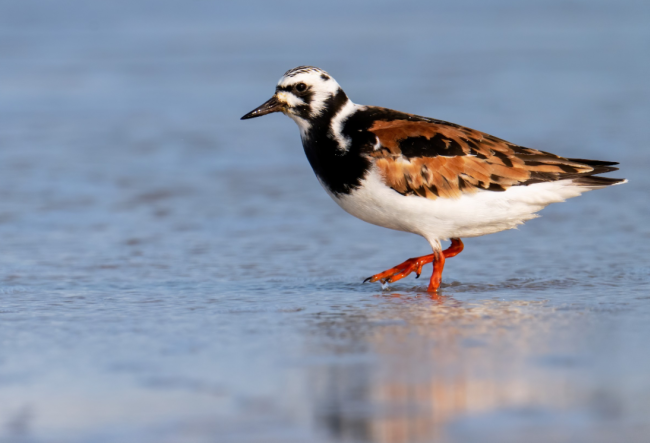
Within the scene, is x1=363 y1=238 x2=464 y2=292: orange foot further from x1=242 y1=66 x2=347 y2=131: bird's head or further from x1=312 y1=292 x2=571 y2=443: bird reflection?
x1=242 y1=66 x2=347 y2=131: bird's head

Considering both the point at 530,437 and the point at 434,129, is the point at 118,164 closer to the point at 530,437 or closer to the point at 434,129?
the point at 434,129

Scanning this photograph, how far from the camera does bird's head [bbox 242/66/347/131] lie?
6582mm

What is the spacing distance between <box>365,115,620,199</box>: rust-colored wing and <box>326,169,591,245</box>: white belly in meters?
0.05

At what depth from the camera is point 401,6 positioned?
23.4 m

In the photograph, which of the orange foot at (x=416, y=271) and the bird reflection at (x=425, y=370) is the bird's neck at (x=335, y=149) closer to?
the orange foot at (x=416, y=271)

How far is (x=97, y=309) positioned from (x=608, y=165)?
3804 mm

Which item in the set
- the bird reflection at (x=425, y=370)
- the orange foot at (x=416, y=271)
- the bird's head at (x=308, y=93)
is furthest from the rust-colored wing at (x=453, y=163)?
the bird reflection at (x=425, y=370)

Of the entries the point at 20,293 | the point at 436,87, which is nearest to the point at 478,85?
the point at 436,87

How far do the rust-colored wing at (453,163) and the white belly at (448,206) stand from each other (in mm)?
49

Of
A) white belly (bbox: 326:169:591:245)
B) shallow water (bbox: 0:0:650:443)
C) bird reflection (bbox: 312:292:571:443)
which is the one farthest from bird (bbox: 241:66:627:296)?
bird reflection (bbox: 312:292:571:443)

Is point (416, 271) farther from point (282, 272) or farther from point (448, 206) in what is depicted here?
point (282, 272)

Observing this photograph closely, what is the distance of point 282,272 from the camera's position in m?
6.88

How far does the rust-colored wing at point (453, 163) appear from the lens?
20.5 feet

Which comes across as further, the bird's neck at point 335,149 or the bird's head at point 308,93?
the bird's head at point 308,93
